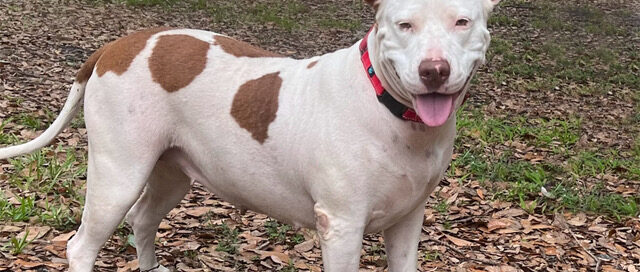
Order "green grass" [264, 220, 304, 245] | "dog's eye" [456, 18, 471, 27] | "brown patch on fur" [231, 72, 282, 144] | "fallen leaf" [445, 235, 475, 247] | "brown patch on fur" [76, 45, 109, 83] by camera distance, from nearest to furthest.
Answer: "dog's eye" [456, 18, 471, 27] → "brown patch on fur" [231, 72, 282, 144] → "brown patch on fur" [76, 45, 109, 83] → "green grass" [264, 220, 304, 245] → "fallen leaf" [445, 235, 475, 247]

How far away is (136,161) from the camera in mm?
3189

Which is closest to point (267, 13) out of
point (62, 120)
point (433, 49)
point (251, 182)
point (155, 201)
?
point (155, 201)

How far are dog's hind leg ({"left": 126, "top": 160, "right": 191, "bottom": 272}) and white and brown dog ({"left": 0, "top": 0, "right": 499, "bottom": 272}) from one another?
53mm

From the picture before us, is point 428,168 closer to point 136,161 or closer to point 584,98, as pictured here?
point 136,161

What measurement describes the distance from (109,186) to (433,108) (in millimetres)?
1457

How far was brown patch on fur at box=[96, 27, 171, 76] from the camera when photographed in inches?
127

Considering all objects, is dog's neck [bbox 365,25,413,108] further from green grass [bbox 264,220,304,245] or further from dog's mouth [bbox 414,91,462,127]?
green grass [bbox 264,220,304,245]

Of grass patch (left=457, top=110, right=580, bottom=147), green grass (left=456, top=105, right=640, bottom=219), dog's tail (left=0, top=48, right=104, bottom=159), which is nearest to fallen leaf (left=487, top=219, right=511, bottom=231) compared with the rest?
green grass (left=456, top=105, right=640, bottom=219)

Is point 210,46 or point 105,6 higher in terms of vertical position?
point 210,46

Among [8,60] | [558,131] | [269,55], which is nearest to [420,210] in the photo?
[269,55]

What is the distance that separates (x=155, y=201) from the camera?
3779 mm

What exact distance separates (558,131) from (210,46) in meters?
5.13

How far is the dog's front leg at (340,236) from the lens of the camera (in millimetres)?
2842

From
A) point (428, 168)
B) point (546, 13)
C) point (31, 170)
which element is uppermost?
point (428, 168)
